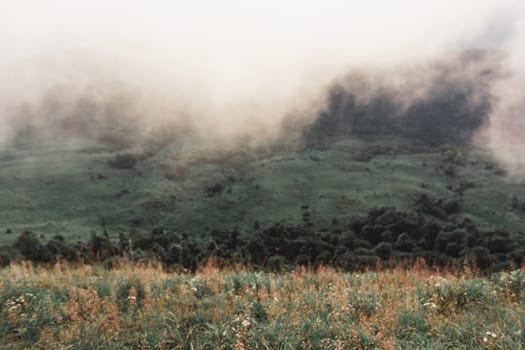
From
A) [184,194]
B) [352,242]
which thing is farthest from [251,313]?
[184,194]

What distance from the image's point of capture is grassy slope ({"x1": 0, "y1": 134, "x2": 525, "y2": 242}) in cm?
13300

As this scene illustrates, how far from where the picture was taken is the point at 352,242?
122938 millimetres

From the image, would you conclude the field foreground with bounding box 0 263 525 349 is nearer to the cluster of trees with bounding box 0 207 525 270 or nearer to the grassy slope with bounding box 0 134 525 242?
the cluster of trees with bounding box 0 207 525 270

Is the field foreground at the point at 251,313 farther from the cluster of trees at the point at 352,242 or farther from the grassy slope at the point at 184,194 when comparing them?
the grassy slope at the point at 184,194

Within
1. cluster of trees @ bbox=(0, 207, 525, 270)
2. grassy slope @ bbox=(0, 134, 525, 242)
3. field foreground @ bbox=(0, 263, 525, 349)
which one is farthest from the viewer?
grassy slope @ bbox=(0, 134, 525, 242)

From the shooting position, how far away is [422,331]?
28.0ft

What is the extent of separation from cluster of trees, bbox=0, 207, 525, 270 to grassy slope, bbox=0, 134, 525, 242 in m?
11.1

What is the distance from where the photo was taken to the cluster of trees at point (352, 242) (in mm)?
91250

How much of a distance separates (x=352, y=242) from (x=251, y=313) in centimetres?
11753

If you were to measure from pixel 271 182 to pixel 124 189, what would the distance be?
55920mm

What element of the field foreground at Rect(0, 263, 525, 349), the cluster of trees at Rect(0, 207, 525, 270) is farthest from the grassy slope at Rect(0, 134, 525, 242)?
the field foreground at Rect(0, 263, 525, 349)

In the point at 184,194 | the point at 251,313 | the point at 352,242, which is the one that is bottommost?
the point at 352,242

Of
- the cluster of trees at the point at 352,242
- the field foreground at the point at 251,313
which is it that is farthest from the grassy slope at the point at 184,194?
the field foreground at the point at 251,313

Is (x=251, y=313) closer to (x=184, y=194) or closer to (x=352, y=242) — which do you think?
(x=352, y=242)
